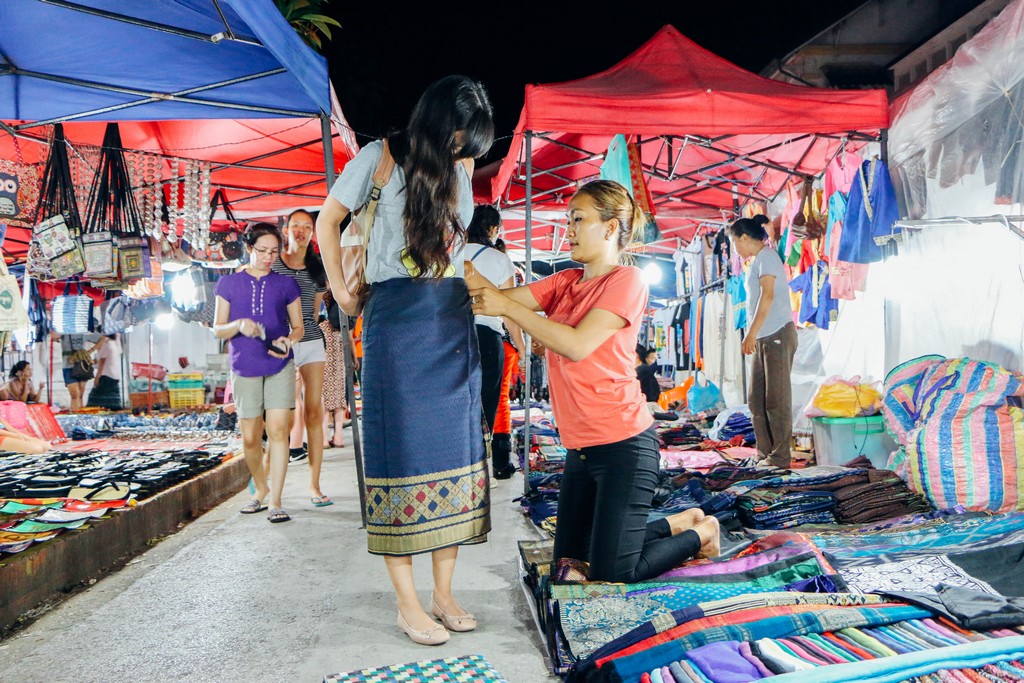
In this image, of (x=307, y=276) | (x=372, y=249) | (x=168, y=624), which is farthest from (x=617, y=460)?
(x=307, y=276)

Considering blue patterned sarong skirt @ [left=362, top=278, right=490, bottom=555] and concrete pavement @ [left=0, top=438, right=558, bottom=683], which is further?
blue patterned sarong skirt @ [left=362, top=278, right=490, bottom=555]

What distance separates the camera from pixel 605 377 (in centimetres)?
249

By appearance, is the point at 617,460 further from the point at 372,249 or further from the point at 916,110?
the point at 916,110

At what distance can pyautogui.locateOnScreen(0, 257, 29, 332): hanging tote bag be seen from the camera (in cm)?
433

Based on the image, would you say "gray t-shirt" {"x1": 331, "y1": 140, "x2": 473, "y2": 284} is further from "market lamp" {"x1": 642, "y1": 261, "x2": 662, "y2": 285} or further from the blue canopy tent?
"market lamp" {"x1": 642, "y1": 261, "x2": 662, "y2": 285}

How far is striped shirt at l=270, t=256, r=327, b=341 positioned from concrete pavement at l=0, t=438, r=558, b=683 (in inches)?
56.2

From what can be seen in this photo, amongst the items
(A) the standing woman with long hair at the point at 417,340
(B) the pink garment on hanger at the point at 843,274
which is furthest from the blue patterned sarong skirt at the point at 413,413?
(B) the pink garment on hanger at the point at 843,274

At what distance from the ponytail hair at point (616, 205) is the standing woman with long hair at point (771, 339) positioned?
299 cm

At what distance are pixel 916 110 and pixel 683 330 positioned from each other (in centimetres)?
694

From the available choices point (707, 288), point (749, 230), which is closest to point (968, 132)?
point (749, 230)

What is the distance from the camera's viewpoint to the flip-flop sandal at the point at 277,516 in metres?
4.22

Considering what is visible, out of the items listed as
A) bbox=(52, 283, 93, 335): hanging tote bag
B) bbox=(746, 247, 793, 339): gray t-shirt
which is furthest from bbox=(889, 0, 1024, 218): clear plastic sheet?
bbox=(52, 283, 93, 335): hanging tote bag

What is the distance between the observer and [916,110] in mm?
5008

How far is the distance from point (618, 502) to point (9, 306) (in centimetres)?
395
